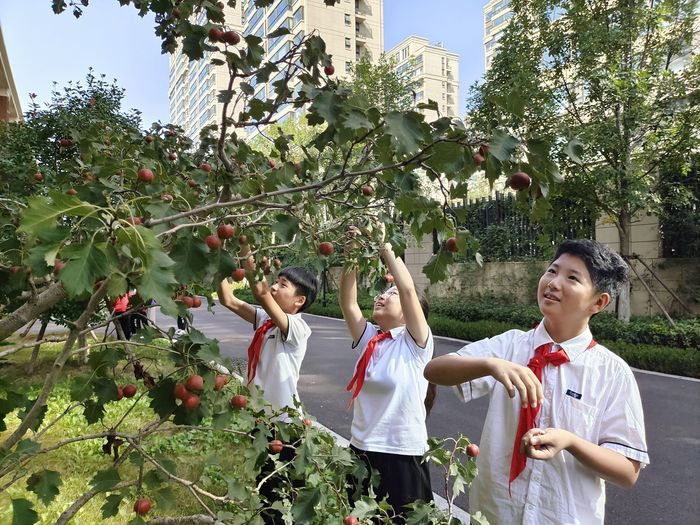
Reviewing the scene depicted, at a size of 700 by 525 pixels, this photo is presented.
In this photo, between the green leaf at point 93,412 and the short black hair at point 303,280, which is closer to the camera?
the green leaf at point 93,412

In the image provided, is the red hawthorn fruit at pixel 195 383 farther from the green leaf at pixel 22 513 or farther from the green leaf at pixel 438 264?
the green leaf at pixel 438 264

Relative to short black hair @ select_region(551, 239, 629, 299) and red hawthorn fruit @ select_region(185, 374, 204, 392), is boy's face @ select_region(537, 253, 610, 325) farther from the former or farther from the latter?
red hawthorn fruit @ select_region(185, 374, 204, 392)

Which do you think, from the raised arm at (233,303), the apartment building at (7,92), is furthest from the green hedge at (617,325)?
the apartment building at (7,92)

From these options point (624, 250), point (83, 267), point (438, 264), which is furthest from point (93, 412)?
point (624, 250)

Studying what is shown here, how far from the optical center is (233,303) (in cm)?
269

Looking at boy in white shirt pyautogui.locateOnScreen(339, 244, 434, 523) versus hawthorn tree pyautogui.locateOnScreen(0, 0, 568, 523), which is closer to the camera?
hawthorn tree pyautogui.locateOnScreen(0, 0, 568, 523)

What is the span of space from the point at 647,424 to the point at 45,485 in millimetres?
5410

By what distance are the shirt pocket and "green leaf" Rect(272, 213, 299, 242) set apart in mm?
969

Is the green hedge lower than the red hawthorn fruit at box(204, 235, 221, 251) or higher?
lower

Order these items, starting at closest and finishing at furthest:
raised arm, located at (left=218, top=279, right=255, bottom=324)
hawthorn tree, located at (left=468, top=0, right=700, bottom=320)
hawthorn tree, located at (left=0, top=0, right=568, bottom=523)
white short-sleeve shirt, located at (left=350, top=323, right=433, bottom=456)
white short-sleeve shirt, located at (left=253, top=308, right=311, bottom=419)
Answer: hawthorn tree, located at (left=0, top=0, right=568, bottom=523) → white short-sleeve shirt, located at (left=350, top=323, right=433, bottom=456) → raised arm, located at (left=218, top=279, right=255, bottom=324) → white short-sleeve shirt, located at (left=253, top=308, right=311, bottom=419) → hawthorn tree, located at (left=468, top=0, right=700, bottom=320)

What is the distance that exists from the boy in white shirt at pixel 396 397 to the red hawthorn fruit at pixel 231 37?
3.23 ft

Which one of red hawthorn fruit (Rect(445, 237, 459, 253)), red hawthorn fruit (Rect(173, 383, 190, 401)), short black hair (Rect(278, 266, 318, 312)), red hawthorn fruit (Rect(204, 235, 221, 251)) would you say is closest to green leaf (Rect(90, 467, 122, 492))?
red hawthorn fruit (Rect(173, 383, 190, 401))

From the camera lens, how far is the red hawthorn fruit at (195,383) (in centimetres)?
120

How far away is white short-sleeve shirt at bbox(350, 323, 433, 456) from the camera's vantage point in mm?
2207
